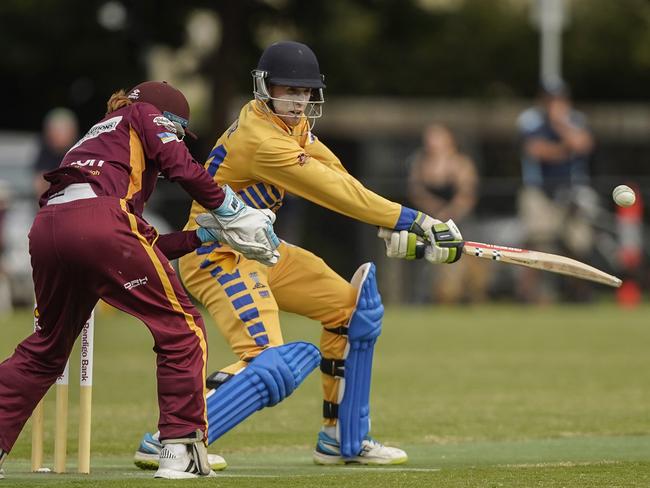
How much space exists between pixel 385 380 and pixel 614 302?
8.31m

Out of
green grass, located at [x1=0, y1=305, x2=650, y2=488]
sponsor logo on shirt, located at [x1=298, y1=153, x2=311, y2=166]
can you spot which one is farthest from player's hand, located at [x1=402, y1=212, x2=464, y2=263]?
green grass, located at [x1=0, y1=305, x2=650, y2=488]

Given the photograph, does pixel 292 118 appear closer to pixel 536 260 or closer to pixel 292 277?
pixel 292 277

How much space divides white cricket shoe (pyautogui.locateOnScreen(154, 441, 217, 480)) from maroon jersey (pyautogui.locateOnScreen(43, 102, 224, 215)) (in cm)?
106

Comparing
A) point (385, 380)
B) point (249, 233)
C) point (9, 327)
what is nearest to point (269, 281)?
point (249, 233)

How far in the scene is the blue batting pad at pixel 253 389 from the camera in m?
6.93

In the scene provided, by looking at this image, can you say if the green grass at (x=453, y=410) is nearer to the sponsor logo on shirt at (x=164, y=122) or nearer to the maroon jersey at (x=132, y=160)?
the maroon jersey at (x=132, y=160)

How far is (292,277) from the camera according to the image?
755cm

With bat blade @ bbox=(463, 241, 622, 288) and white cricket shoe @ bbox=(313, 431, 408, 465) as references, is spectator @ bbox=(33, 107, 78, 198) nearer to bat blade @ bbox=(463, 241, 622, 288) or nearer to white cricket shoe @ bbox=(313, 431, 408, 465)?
white cricket shoe @ bbox=(313, 431, 408, 465)

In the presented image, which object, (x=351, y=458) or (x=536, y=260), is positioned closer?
(x=536, y=260)

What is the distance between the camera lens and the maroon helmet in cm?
678

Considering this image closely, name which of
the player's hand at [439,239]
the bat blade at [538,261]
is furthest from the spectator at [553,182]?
the player's hand at [439,239]

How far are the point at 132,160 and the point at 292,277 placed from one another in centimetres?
133

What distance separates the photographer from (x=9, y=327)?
15141 millimetres

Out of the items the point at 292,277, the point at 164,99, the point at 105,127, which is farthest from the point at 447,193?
the point at 105,127
